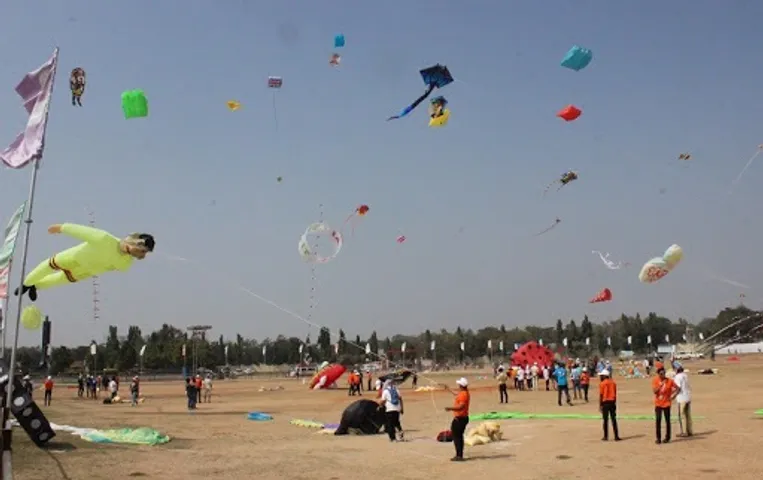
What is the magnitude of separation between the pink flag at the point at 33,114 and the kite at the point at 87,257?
146cm

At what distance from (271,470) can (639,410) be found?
13544 millimetres

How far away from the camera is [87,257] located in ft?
41.4

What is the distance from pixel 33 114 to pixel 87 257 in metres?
2.61

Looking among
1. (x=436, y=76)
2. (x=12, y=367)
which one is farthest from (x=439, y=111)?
(x=12, y=367)

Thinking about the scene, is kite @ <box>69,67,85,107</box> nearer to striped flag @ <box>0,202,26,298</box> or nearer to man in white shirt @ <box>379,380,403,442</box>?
striped flag @ <box>0,202,26,298</box>

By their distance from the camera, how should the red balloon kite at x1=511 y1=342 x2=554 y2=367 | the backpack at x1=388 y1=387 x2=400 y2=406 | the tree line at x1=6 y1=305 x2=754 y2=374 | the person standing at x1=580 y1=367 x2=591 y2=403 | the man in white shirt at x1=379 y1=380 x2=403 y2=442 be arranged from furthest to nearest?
the tree line at x1=6 y1=305 x2=754 y2=374 < the red balloon kite at x1=511 y1=342 x2=554 y2=367 < the person standing at x1=580 y1=367 x2=591 y2=403 < the backpack at x1=388 y1=387 x2=400 y2=406 < the man in white shirt at x1=379 y1=380 x2=403 y2=442

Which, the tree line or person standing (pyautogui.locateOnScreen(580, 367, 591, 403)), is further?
the tree line

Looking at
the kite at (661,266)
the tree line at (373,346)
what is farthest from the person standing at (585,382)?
the tree line at (373,346)

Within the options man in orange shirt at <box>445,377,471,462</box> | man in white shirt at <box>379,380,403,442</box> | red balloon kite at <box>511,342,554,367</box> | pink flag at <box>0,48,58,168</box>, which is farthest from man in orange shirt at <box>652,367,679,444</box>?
red balloon kite at <box>511,342,554,367</box>

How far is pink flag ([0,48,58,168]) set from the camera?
1143cm

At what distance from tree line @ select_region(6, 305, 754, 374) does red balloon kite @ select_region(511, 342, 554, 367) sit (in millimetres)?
53892

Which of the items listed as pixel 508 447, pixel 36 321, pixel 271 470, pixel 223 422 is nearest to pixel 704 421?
pixel 508 447

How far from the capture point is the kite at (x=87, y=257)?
1258 cm

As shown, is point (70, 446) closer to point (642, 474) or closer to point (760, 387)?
point (642, 474)
